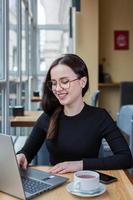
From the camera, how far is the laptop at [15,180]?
3.37 feet

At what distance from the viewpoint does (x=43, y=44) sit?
8.63 metres

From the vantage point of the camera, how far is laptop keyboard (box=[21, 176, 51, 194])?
3.71 ft

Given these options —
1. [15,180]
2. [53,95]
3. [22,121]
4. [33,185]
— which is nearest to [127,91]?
[22,121]

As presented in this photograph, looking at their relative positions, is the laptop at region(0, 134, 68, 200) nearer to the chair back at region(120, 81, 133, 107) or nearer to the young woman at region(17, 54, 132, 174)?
the young woman at region(17, 54, 132, 174)

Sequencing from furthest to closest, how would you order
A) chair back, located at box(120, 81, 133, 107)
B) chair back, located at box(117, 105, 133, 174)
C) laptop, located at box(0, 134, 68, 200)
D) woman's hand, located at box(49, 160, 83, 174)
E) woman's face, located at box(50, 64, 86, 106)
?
chair back, located at box(120, 81, 133, 107)
chair back, located at box(117, 105, 133, 174)
woman's face, located at box(50, 64, 86, 106)
woman's hand, located at box(49, 160, 83, 174)
laptop, located at box(0, 134, 68, 200)

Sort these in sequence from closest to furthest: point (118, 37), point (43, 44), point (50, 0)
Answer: point (118, 37) → point (50, 0) → point (43, 44)

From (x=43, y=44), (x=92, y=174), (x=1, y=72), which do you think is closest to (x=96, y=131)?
(x=92, y=174)

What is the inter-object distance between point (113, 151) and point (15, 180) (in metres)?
0.63

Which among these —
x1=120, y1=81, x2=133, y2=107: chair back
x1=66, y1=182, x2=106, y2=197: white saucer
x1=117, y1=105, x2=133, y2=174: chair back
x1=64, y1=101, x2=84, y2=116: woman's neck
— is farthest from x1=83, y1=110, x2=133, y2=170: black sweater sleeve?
x1=120, y1=81, x2=133, y2=107: chair back

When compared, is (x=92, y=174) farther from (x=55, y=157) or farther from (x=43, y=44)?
(x=43, y=44)

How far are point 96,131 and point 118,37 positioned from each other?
5313mm

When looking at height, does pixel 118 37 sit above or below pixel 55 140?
above

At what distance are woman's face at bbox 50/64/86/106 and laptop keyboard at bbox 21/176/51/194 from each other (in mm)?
454

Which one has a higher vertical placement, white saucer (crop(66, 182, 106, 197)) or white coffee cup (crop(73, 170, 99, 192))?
white coffee cup (crop(73, 170, 99, 192))
